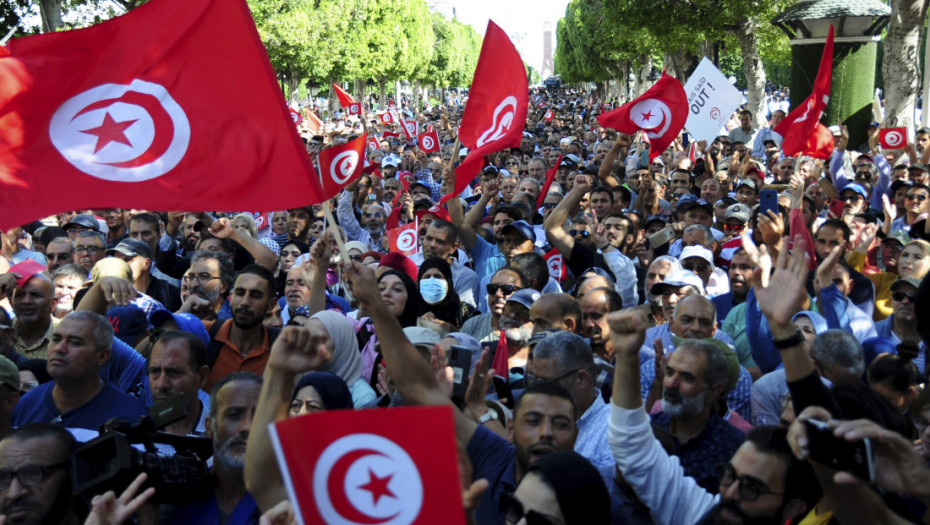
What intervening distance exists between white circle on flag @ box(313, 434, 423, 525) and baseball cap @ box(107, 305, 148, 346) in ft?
13.6

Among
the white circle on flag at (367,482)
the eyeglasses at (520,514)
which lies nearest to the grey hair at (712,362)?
the eyeglasses at (520,514)

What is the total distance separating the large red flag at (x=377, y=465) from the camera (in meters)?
2.53

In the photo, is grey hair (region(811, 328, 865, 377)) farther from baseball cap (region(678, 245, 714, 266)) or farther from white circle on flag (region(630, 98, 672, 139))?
white circle on flag (region(630, 98, 672, 139))

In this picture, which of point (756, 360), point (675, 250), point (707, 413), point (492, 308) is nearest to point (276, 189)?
point (707, 413)

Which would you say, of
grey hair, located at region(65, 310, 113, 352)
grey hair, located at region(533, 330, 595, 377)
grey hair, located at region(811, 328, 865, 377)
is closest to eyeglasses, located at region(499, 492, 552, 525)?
grey hair, located at region(533, 330, 595, 377)

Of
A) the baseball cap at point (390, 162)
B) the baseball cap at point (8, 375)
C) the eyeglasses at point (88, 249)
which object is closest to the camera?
the baseball cap at point (8, 375)

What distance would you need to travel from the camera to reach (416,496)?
259cm

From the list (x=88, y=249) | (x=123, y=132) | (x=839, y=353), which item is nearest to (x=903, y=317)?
(x=839, y=353)

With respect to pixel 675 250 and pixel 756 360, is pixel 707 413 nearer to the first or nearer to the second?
pixel 756 360

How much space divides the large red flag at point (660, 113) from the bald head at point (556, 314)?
18.2ft

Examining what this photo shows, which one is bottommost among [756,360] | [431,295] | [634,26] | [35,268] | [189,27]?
[756,360]

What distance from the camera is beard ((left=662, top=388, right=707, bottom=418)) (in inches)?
173

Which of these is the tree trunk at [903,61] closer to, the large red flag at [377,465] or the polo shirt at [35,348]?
the polo shirt at [35,348]

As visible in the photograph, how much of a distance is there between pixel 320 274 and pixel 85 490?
299 cm
